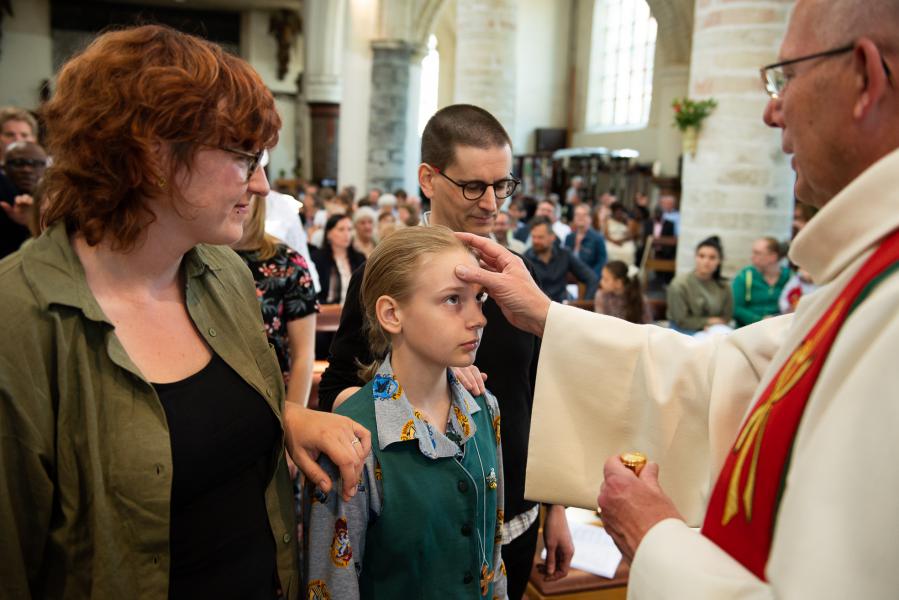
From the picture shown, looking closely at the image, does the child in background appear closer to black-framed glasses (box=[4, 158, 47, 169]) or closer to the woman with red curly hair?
the woman with red curly hair

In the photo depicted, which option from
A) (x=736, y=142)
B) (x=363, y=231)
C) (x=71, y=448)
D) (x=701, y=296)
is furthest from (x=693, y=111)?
(x=71, y=448)

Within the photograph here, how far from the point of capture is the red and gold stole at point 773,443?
1021mm

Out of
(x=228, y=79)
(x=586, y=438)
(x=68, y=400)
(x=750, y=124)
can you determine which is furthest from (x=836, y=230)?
(x=750, y=124)

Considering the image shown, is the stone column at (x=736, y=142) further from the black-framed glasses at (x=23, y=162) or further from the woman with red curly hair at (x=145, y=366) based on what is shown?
the woman with red curly hair at (x=145, y=366)

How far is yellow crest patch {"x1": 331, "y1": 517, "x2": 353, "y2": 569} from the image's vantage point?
1.50m

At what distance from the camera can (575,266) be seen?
723cm

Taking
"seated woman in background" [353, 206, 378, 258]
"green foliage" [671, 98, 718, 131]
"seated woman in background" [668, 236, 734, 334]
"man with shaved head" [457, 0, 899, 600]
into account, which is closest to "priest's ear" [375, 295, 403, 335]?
"man with shaved head" [457, 0, 899, 600]

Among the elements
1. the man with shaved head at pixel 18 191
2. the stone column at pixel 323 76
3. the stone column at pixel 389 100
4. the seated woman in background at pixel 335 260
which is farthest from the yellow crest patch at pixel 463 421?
the stone column at pixel 323 76

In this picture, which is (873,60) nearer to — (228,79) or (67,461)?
(228,79)

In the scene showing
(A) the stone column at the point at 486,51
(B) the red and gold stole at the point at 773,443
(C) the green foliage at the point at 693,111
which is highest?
(A) the stone column at the point at 486,51

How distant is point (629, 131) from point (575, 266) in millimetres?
11602

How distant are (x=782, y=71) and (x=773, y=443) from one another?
2.02 feet

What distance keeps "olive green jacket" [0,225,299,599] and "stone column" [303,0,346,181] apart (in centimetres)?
1565

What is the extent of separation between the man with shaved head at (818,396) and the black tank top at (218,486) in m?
0.53
